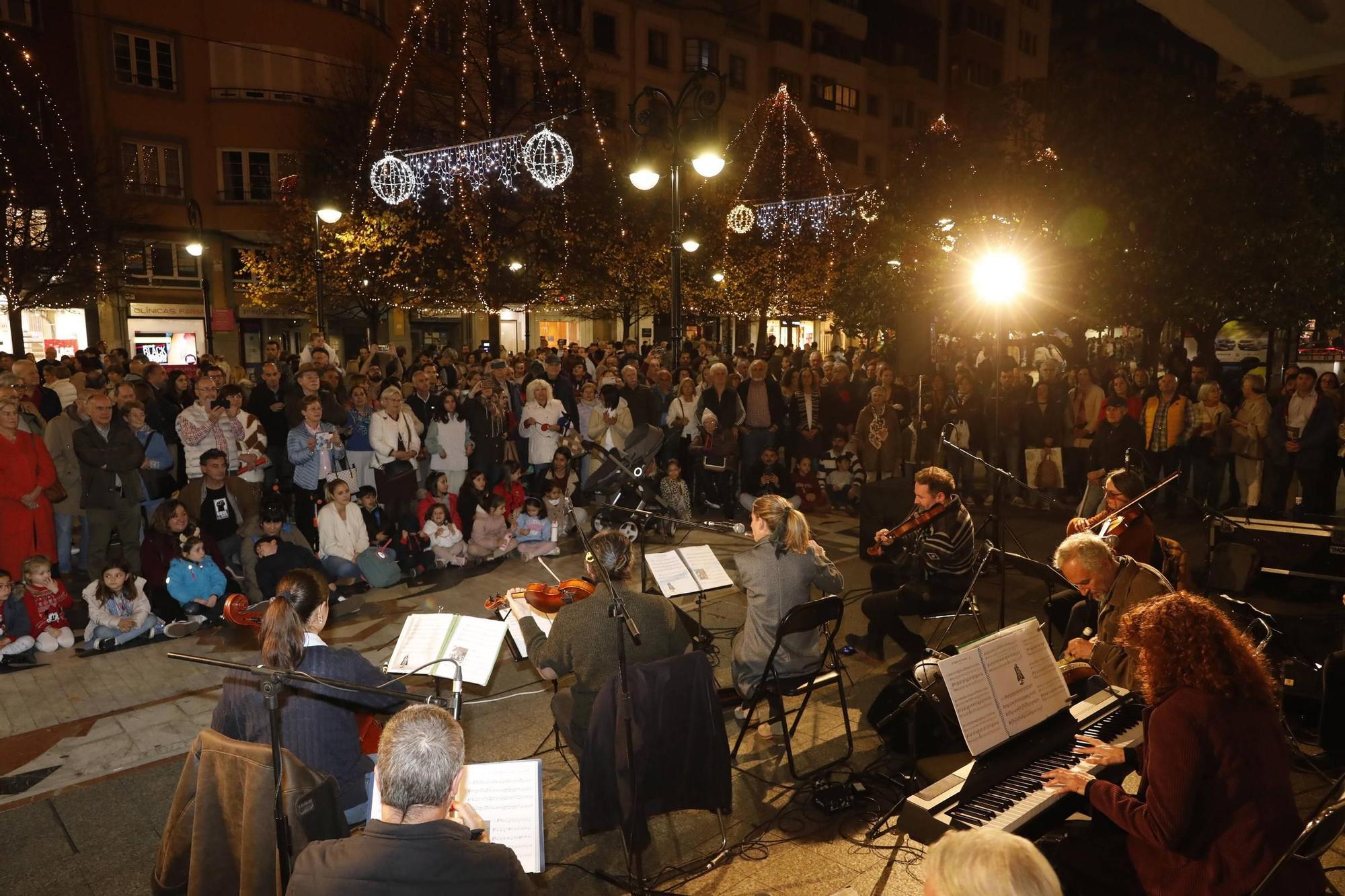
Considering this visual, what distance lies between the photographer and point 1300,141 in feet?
50.8

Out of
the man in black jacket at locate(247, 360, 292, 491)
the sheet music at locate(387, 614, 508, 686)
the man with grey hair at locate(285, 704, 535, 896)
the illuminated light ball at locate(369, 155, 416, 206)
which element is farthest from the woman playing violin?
the illuminated light ball at locate(369, 155, 416, 206)

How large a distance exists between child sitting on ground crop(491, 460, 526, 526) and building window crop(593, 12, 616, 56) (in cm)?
2714

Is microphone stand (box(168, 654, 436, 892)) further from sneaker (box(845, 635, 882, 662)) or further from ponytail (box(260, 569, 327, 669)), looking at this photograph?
sneaker (box(845, 635, 882, 662))

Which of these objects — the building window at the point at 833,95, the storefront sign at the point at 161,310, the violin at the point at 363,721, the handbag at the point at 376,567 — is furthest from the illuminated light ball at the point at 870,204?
the building window at the point at 833,95

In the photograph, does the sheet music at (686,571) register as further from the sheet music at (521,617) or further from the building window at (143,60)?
the building window at (143,60)

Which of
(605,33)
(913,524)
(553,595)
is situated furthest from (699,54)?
(553,595)

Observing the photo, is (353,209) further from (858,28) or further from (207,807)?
(858,28)

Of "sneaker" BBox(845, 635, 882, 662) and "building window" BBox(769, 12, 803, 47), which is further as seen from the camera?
"building window" BBox(769, 12, 803, 47)

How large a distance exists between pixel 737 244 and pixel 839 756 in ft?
74.9

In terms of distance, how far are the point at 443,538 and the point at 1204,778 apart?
715cm

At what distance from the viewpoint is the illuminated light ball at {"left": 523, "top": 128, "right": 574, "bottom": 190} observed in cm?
1290

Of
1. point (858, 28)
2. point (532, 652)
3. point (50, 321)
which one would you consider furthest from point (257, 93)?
point (858, 28)

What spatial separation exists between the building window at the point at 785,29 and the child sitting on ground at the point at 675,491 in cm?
3405

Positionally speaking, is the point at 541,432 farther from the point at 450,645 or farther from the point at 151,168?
the point at 151,168
